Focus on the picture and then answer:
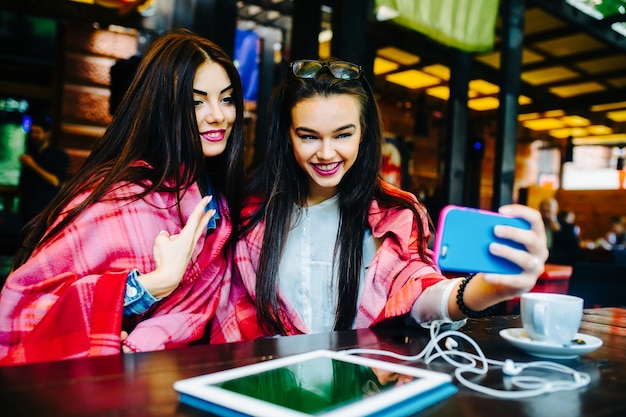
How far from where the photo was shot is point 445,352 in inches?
37.3

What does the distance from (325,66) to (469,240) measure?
993mm

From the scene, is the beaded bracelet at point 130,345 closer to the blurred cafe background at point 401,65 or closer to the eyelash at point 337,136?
the eyelash at point 337,136

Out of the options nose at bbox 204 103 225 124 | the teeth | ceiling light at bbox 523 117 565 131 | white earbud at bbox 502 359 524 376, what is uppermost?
ceiling light at bbox 523 117 565 131

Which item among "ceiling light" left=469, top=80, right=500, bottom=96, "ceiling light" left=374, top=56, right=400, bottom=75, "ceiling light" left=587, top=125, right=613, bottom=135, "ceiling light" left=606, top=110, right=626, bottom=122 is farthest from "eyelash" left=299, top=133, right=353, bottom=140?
"ceiling light" left=587, top=125, right=613, bottom=135

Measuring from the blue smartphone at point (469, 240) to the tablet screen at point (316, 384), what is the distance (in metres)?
0.20

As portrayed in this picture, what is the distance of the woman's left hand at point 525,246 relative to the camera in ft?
2.80

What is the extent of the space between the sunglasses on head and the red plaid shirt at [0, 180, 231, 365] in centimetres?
51

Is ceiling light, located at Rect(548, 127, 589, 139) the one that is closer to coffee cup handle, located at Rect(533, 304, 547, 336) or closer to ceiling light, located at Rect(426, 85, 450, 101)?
ceiling light, located at Rect(426, 85, 450, 101)

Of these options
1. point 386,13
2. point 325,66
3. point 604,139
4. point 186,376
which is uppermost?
point 604,139

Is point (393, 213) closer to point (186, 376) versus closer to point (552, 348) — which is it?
point (552, 348)

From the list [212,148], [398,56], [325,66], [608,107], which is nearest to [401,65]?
[398,56]

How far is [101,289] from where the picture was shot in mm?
1199

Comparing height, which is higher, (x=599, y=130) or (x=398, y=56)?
(x=398, y=56)

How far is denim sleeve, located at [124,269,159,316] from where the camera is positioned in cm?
125
